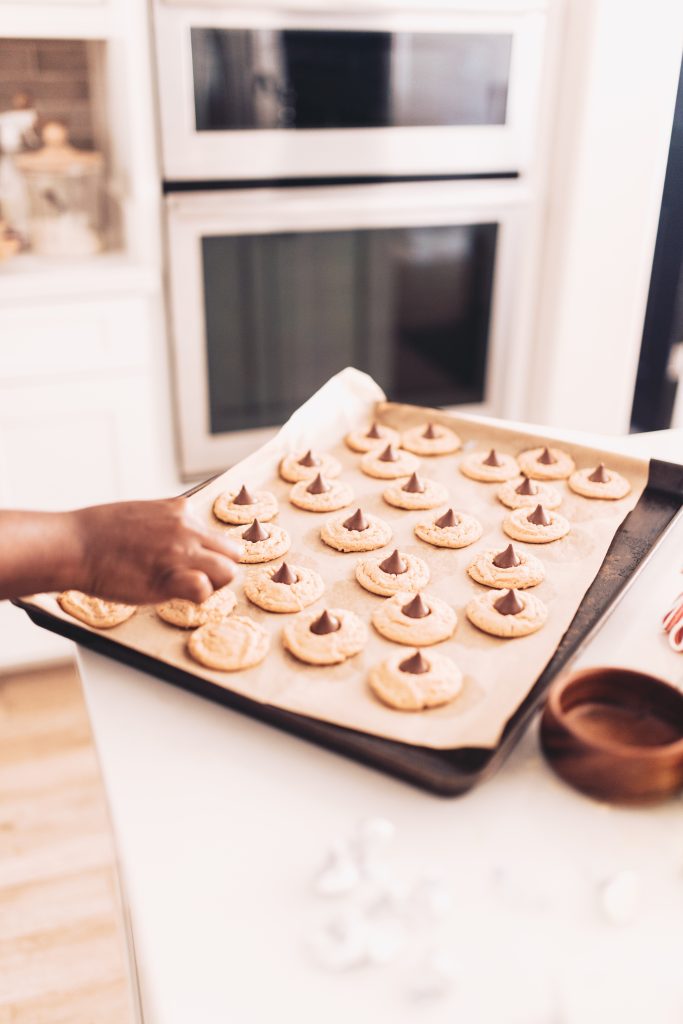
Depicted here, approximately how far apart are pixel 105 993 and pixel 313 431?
1.01m

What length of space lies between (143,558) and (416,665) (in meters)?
0.29

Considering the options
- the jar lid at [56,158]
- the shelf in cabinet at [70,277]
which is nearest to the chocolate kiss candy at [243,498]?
the shelf in cabinet at [70,277]

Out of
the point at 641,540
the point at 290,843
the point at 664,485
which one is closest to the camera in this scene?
the point at 290,843

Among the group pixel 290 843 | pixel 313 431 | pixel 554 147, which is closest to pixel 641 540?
pixel 313 431

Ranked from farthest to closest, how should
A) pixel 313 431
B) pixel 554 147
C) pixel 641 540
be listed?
1. pixel 554 147
2. pixel 313 431
3. pixel 641 540

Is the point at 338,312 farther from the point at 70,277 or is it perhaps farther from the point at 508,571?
the point at 508,571

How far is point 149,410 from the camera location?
2.14 meters

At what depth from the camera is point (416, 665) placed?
35.3 inches

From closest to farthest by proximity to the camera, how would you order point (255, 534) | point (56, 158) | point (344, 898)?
point (344, 898)
point (255, 534)
point (56, 158)

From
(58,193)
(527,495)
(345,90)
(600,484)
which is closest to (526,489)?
(527,495)

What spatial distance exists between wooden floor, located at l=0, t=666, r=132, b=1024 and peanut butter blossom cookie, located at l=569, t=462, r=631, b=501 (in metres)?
0.91

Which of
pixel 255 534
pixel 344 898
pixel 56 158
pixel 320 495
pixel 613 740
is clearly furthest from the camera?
pixel 56 158

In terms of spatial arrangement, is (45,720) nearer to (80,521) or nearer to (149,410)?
(149,410)

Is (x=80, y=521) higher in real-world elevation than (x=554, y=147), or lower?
lower
